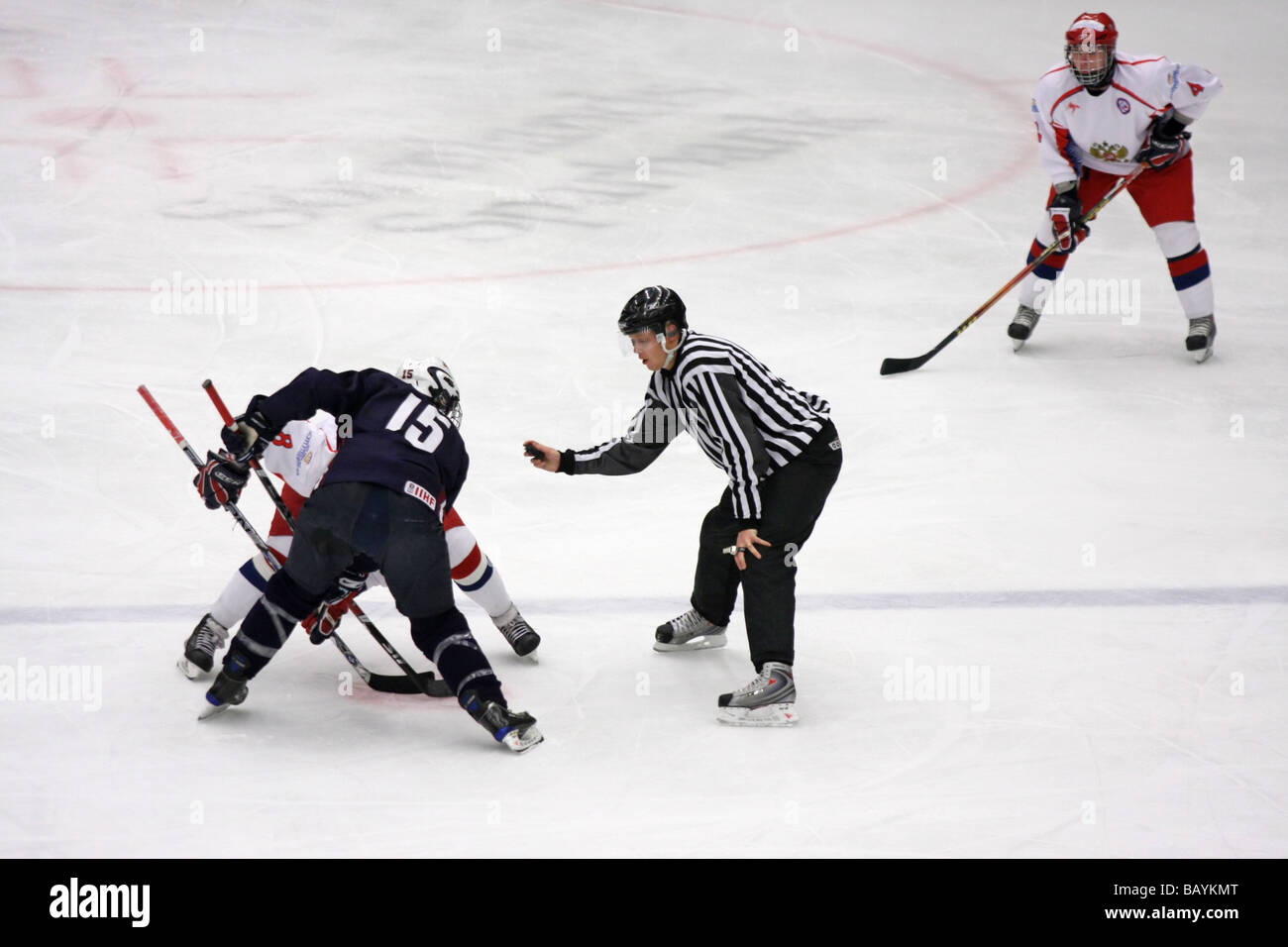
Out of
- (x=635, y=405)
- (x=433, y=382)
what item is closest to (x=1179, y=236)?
(x=635, y=405)

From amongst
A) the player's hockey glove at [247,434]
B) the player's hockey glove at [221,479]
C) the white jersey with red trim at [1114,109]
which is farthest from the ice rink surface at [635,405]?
the white jersey with red trim at [1114,109]

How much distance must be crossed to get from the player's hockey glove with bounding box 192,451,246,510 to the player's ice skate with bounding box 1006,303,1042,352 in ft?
13.1

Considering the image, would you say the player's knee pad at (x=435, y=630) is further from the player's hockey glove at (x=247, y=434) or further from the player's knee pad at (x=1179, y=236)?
the player's knee pad at (x=1179, y=236)

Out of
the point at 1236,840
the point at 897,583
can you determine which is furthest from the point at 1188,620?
the point at 1236,840

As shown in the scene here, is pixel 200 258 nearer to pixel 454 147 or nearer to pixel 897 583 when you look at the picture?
pixel 454 147

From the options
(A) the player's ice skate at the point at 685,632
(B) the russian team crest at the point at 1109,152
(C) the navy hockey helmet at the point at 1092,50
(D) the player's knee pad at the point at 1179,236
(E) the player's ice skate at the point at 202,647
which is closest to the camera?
(E) the player's ice skate at the point at 202,647

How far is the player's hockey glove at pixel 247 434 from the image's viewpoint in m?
3.13

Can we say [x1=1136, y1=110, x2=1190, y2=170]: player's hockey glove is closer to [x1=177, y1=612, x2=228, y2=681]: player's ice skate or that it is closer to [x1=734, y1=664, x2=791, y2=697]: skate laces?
[x1=734, y1=664, x2=791, y2=697]: skate laces

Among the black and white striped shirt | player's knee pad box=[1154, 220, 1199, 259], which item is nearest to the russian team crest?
player's knee pad box=[1154, 220, 1199, 259]

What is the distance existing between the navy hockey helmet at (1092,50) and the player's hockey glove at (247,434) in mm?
3781

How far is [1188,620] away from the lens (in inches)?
156

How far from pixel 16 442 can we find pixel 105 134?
3605 mm

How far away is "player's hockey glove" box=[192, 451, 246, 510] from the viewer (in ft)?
10.5

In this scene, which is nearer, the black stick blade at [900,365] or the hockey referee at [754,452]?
the hockey referee at [754,452]
